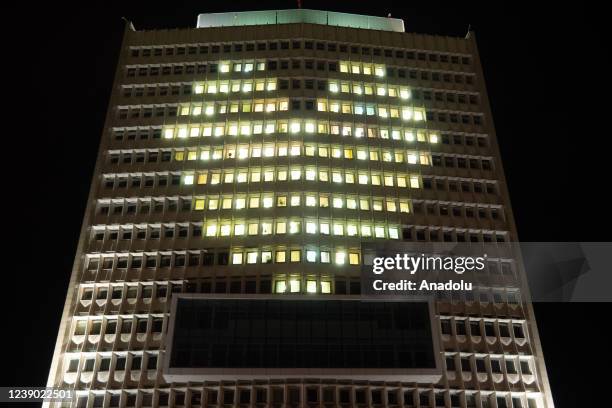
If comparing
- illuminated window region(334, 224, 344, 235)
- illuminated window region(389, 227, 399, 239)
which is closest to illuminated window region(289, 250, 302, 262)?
illuminated window region(334, 224, 344, 235)

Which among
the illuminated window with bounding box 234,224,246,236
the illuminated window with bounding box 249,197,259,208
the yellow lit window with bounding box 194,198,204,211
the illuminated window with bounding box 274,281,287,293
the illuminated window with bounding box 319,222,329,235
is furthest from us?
the yellow lit window with bounding box 194,198,204,211

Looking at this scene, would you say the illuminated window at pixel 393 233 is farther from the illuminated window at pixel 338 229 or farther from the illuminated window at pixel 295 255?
the illuminated window at pixel 295 255

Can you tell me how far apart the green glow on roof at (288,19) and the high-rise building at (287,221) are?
11.6 inches

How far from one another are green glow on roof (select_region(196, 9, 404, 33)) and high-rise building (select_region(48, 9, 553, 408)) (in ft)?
0.97

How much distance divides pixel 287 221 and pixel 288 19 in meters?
36.6

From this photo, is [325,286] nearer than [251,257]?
Yes

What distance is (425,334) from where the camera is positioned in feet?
209

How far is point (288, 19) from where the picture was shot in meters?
96.1

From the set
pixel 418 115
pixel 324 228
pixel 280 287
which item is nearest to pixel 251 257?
pixel 280 287

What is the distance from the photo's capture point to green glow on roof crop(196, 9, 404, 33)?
316 ft

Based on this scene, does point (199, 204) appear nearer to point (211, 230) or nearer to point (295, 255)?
point (211, 230)

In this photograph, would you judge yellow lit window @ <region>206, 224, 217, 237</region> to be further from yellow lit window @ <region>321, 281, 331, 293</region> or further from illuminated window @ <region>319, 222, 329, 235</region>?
yellow lit window @ <region>321, 281, 331, 293</region>

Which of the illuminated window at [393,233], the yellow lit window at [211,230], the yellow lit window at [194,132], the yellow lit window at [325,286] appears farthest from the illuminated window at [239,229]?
the illuminated window at [393,233]

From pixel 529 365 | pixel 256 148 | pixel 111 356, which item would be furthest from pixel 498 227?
pixel 111 356
